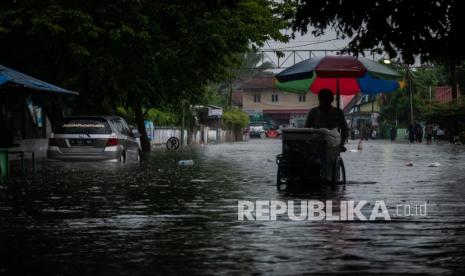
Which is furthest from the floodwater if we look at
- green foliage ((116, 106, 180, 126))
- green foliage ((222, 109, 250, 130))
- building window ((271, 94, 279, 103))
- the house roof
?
building window ((271, 94, 279, 103))

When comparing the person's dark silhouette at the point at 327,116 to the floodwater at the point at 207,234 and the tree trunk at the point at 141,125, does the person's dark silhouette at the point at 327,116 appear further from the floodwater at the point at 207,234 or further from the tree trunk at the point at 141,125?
the tree trunk at the point at 141,125

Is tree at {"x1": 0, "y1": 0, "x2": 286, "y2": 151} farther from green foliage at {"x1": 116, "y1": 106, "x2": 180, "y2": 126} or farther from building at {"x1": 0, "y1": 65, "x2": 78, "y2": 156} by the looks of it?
green foliage at {"x1": 116, "y1": 106, "x2": 180, "y2": 126}

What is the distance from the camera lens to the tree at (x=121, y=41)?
3122 cm

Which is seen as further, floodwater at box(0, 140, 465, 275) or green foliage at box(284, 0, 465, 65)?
green foliage at box(284, 0, 465, 65)

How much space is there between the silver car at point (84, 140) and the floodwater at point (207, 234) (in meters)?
8.29

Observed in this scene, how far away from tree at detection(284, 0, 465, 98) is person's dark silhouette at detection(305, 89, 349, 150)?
1455mm

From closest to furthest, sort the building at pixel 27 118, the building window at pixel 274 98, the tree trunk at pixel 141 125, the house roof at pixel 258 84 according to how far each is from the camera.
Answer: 1. the building at pixel 27 118
2. the tree trunk at pixel 141 125
3. the house roof at pixel 258 84
4. the building window at pixel 274 98

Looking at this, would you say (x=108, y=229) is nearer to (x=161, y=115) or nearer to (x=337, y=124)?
(x=337, y=124)

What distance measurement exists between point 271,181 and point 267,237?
373 inches

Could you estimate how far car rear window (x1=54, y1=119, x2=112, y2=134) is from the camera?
A: 2632cm

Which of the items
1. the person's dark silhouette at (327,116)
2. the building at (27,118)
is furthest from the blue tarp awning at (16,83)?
the person's dark silhouette at (327,116)

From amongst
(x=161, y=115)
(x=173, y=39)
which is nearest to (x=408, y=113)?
(x=161, y=115)

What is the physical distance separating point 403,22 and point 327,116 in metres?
2.95

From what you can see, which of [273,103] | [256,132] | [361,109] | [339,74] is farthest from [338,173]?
[273,103]
